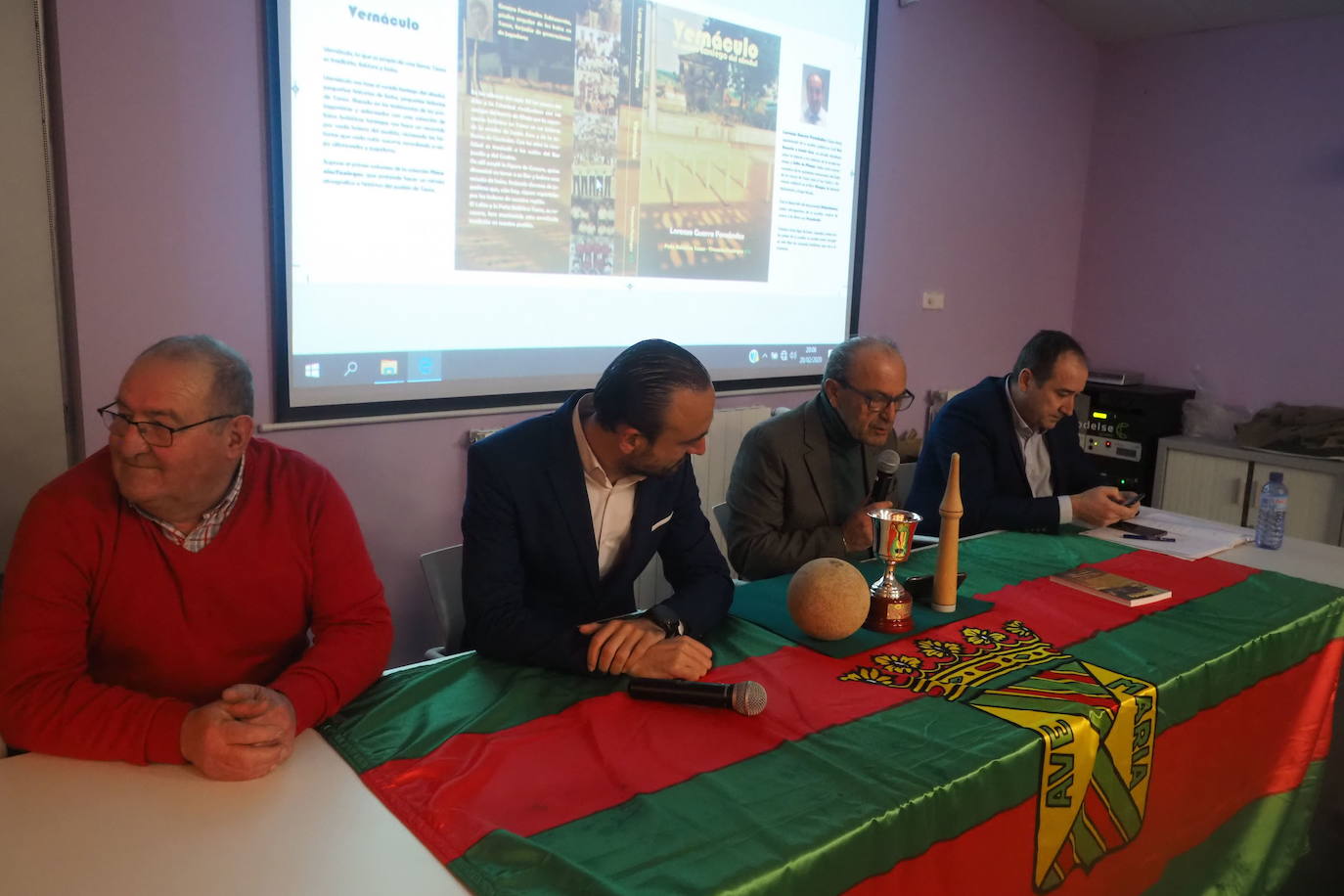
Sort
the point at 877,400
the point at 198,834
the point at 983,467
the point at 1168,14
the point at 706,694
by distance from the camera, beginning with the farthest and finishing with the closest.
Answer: the point at 1168,14 → the point at 983,467 → the point at 877,400 → the point at 706,694 → the point at 198,834

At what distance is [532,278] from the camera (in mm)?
3148

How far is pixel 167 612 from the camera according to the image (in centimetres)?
146

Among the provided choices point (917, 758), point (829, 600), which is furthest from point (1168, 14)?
point (917, 758)

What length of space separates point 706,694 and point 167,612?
87 centimetres

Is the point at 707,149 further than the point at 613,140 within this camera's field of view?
Yes

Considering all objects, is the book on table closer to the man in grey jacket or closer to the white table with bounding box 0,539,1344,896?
the man in grey jacket

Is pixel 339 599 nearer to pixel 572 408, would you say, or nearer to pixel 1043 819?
pixel 572 408

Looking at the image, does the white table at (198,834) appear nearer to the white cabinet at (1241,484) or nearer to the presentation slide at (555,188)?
the presentation slide at (555,188)

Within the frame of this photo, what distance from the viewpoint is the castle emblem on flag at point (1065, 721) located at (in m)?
1.42

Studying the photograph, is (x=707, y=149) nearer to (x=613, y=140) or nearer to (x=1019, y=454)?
(x=613, y=140)

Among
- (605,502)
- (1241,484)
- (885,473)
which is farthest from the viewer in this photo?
(1241,484)

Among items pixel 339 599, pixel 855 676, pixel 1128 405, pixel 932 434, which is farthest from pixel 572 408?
pixel 1128 405

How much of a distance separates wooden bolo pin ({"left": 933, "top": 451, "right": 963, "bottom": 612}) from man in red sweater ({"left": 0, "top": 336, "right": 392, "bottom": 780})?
3.56 feet

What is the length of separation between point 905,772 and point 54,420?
2324 mm
